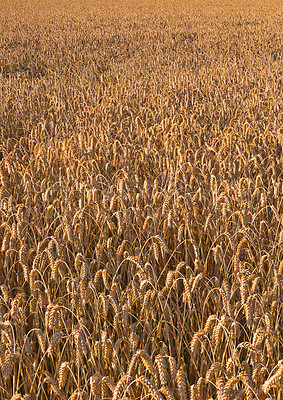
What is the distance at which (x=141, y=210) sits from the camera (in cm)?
274

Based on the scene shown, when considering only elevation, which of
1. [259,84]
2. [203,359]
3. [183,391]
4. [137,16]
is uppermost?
[137,16]

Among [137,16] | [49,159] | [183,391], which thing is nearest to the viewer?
[183,391]

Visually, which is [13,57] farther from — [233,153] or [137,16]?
[137,16]

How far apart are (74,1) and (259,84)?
2070 centimetres

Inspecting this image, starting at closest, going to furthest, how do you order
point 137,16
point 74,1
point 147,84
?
point 147,84 → point 137,16 → point 74,1

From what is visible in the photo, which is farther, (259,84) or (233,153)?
(259,84)

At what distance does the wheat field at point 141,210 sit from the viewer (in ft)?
5.20

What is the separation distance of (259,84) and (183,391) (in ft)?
18.2

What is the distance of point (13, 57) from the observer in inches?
378

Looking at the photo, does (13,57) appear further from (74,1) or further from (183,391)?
(74,1)

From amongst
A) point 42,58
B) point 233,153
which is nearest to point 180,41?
point 42,58

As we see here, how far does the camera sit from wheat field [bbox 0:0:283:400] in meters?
1.58

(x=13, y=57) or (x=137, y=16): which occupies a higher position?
(x=137, y=16)

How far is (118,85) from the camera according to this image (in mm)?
6449
